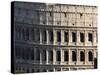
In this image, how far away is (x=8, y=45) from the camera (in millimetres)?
4582

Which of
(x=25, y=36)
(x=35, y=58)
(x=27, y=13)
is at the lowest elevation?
(x=35, y=58)

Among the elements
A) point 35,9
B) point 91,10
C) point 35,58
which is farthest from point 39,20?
point 91,10

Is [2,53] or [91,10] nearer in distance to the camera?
[2,53]

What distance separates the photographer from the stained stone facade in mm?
4715

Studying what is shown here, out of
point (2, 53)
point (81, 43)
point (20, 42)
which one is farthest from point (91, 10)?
point (2, 53)

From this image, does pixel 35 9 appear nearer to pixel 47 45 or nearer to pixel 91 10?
pixel 47 45

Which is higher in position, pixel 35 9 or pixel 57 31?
pixel 35 9

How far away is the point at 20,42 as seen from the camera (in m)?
4.70

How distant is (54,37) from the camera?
4953 mm

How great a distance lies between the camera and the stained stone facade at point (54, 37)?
4715 mm

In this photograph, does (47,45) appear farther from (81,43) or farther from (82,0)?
(82,0)

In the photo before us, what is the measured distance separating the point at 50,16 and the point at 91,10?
691mm

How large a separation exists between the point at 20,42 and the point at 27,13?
44cm

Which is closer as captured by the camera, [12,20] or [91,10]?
[12,20]
